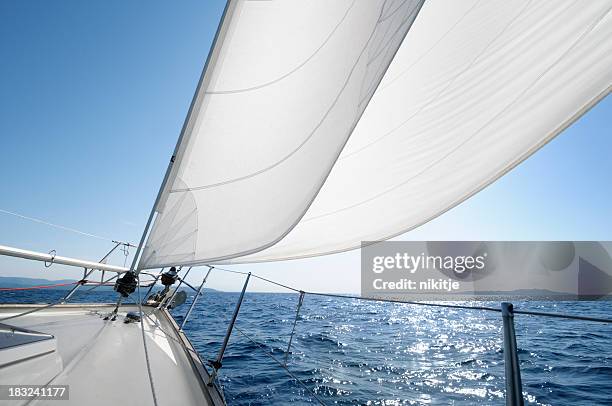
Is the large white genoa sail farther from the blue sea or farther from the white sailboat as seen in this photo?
the blue sea

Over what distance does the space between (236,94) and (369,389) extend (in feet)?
15.8

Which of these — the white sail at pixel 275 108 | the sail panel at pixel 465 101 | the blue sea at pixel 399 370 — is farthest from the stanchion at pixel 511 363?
the blue sea at pixel 399 370

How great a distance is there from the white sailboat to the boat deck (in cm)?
1

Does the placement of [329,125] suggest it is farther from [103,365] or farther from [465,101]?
[103,365]

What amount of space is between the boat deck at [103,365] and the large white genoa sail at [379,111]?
2.50 feet

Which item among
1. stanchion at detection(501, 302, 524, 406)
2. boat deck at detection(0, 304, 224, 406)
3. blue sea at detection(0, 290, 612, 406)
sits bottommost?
blue sea at detection(0, 290, 612, 406)

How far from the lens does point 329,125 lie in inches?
56.1

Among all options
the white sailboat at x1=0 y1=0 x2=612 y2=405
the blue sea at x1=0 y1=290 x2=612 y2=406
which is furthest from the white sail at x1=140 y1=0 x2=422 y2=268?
the blue sea at x1=0 y1=290 x2=612 y2=406

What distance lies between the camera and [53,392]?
1.46 m

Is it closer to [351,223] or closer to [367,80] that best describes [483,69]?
[367,80]

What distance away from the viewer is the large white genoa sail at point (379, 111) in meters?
1.40

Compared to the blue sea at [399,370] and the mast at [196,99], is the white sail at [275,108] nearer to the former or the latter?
the mast at [196,99]

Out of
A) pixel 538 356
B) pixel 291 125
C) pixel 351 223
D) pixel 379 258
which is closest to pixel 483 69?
pixel 291 125

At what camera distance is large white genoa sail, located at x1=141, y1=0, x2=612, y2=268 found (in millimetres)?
1396
